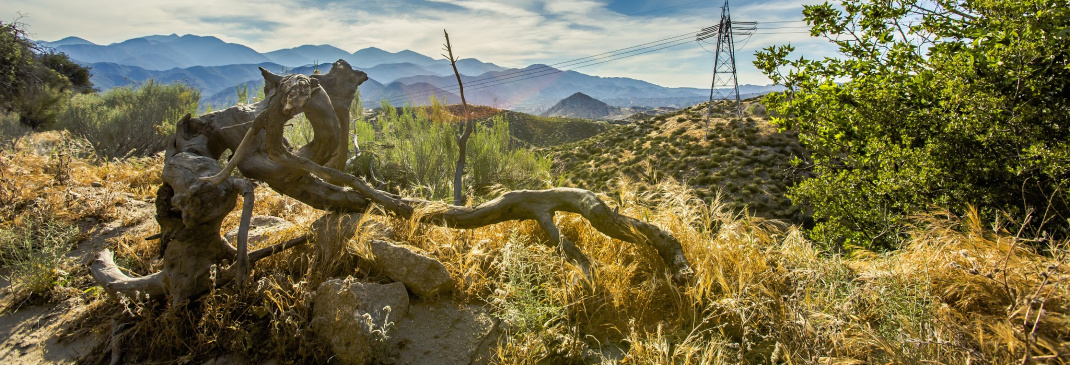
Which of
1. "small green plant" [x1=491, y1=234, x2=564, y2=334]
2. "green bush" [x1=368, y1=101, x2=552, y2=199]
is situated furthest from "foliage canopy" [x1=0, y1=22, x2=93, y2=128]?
"small green plant" [x1=491, y1=234, x2=564, y2=334]

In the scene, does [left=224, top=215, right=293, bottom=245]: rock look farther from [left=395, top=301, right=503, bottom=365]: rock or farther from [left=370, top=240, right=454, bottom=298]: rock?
[left=395, top=301, right=503, bottom=365]: rock

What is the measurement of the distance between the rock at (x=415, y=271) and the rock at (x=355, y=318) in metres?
0.25

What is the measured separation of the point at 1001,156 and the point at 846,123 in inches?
60.9

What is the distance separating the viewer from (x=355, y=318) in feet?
9.60

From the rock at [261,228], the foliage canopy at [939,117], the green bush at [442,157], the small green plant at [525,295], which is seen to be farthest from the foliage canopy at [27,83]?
the foliage canopy at [939,117]

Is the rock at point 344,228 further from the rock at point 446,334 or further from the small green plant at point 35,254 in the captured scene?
the small green plant at point 35,254

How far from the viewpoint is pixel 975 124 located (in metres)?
4.09

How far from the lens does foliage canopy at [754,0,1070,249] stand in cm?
392

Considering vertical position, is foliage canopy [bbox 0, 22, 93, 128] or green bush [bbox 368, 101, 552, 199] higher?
foliage canopy [bbox 0, 22, 93, 128]

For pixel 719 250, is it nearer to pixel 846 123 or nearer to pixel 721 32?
pixel 846 123

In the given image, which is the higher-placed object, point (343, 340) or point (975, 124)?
point (975, 124)

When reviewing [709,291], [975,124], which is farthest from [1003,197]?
[709,291]

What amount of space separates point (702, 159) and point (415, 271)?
69.3 ft

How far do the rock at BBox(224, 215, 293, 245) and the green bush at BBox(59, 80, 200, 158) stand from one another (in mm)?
9709
